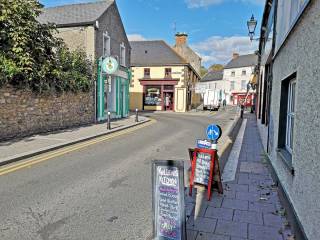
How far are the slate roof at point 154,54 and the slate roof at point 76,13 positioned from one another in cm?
1589

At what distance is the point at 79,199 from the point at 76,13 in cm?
1687

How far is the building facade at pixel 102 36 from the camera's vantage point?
55.4ft

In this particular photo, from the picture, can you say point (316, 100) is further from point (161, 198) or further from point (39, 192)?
point (39, 192)

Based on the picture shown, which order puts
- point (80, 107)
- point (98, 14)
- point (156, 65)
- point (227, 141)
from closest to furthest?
point (227, 141), point (80, 107), point (98, 14), point (156, 65)

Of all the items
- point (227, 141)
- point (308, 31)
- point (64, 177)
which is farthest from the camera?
point (227, 141)

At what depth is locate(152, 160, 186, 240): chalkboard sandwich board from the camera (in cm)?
299

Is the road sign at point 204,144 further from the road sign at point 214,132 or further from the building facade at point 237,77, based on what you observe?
the building facade at point 237,77

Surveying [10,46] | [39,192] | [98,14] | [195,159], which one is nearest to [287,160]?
[195,159]

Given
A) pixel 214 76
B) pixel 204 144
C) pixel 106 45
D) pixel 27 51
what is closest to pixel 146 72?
pixel 106 45

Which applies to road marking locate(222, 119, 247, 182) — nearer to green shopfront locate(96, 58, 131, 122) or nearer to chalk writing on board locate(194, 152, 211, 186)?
chalk writing on board locate(194, 152, 211, 186)

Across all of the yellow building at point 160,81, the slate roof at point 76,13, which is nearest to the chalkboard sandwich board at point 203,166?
the slate roof at point 76,13

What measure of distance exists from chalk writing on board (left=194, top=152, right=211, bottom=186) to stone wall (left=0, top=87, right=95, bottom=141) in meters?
8.27

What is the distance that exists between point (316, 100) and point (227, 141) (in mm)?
7876

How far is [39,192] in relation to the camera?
5242 mm
